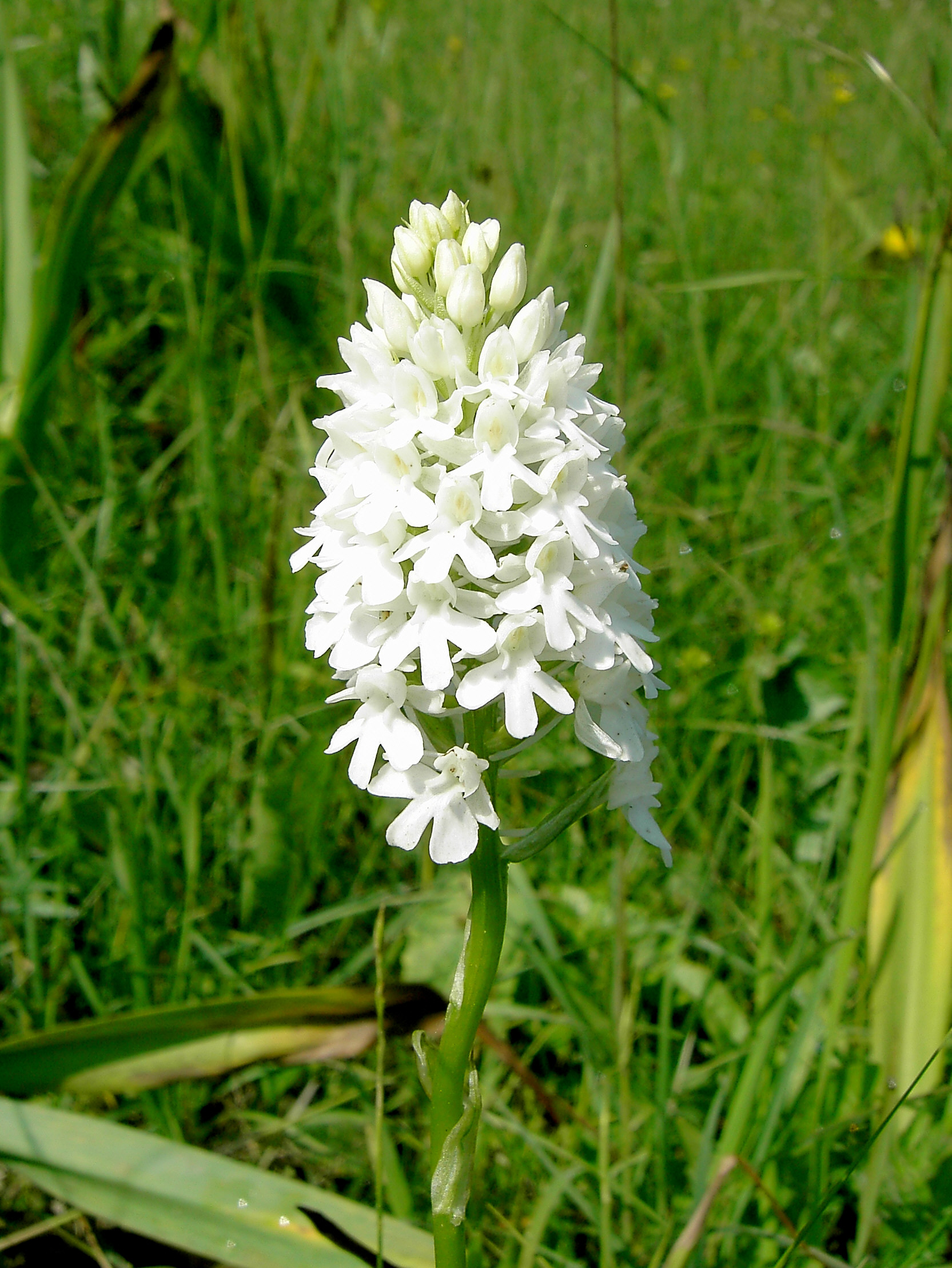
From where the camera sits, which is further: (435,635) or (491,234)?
(491,234)

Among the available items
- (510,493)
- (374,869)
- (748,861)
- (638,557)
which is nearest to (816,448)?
(638,557)

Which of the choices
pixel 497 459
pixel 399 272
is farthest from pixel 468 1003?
pixel 399 272

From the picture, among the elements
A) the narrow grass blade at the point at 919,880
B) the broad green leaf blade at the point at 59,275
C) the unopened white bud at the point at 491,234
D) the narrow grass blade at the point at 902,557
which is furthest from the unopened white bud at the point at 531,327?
the broad green leaf blade at the point at 59,275

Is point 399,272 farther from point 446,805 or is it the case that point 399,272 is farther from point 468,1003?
point 468,1003

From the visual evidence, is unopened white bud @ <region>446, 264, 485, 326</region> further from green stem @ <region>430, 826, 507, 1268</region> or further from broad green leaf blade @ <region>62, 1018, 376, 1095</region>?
broad green leaf blade @ <region>62, 1018, 376, 1095</region>

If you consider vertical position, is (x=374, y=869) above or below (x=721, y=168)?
below

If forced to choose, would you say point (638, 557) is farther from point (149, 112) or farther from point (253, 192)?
point (253, 192)
